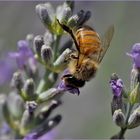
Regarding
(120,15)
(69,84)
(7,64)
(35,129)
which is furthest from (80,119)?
(69,84)

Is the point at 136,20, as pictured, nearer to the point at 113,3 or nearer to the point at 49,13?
the point at 113,3

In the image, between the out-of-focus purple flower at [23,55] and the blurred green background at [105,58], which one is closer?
the out-of-focus purple flower at [23,55]

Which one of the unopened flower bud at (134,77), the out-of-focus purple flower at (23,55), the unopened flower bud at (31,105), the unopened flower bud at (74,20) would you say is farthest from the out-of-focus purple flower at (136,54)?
the out-of-focus purple flower at (23,55)

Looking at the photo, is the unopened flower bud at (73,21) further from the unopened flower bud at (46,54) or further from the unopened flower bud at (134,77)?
the unopened flower bud at (134,77)

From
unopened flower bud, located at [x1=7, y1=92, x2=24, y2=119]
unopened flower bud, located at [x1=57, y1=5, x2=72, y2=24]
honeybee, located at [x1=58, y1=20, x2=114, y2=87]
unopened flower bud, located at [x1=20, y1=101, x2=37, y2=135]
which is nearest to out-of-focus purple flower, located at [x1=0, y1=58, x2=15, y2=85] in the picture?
unopened flower bud, located at [x1=7, y1=92, x2=24, y2=119]

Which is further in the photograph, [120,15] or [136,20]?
[136,20]

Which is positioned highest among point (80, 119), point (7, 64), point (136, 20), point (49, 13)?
point (49, 13)

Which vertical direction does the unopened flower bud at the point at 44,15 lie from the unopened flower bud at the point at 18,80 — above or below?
above
